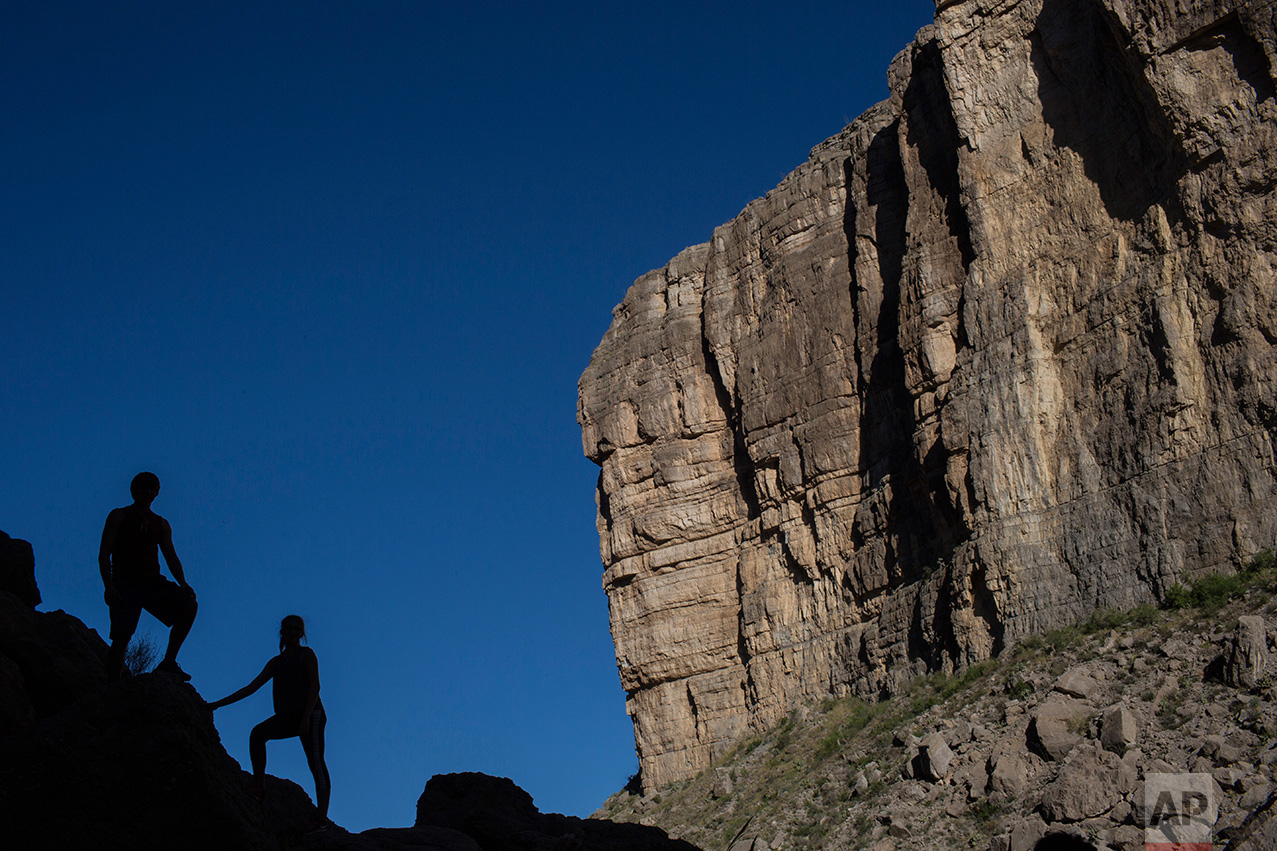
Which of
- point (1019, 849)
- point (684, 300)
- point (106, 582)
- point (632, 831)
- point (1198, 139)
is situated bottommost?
point (1019, 849)

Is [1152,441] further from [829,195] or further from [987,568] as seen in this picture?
[829,195]

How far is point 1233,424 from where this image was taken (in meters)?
28.0

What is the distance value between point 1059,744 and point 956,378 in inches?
543

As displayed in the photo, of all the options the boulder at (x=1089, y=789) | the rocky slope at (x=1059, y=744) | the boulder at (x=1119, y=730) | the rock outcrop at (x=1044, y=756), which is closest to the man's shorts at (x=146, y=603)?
the rock outcrop at (x=1044, y=756)

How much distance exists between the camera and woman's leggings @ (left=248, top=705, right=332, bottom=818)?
8.95 m

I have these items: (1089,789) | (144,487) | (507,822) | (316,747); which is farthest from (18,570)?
(1089,789)

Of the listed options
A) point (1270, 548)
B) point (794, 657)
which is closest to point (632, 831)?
point (1270, 548)

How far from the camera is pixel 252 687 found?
8820 mm

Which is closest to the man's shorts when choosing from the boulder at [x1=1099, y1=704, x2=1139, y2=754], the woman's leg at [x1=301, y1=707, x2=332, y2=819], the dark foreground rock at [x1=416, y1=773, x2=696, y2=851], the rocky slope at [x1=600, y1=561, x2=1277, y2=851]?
the woman's leg at [x1=301, y1=707, x2=332, y2=819]

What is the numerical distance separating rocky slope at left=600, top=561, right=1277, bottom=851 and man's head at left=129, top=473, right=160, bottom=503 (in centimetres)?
1598

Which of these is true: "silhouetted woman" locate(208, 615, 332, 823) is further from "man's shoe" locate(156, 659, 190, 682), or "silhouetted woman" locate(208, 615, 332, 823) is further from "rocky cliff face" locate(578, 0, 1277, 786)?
"rocky cliff face" locate(578, 0, 1277, 786)

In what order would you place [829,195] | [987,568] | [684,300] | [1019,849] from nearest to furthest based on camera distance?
[1019,849] → [987,568] → [829,195] → [684,300]

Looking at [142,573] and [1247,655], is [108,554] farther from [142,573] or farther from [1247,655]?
[1247,655]

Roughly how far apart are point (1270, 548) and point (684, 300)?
32706 millimetres
